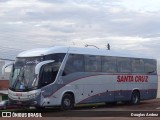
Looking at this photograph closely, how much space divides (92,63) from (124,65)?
382cm

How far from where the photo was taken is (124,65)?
2780 centimetres

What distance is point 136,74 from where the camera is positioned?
95.0 ft

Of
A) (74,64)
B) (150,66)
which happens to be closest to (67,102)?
(74,64)

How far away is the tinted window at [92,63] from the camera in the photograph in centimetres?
2427

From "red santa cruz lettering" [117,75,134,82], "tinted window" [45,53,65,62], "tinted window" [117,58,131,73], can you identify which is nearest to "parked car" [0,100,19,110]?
"tinted window" [45,53,65,62]

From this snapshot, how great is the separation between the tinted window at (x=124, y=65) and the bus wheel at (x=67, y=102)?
541 centimetres

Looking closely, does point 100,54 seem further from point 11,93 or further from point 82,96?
point 11,93

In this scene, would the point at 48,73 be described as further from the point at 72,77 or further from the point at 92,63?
the point at 92,63

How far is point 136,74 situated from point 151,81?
232cm

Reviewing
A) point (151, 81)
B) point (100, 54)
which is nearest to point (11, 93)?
point (100, 54)

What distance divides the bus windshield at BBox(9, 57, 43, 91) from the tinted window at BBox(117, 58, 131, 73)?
23.9ft

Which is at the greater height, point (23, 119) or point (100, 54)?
point (100, 54)

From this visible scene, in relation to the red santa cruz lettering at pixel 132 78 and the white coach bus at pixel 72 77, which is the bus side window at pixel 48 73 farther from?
the red santa cruz lettering at pixel 132 78

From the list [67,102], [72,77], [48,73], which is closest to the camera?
[48,73]
